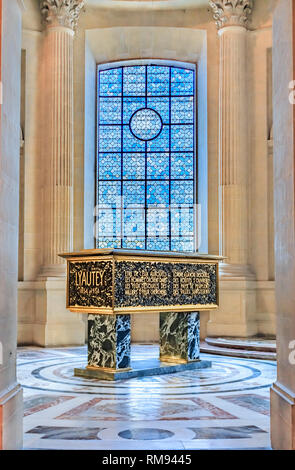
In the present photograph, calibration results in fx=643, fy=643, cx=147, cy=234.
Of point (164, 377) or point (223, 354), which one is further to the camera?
→ point (223, 354)

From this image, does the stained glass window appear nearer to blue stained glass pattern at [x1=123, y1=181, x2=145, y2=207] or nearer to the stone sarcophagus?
blue stained glass pattern at [x1=123, y1=181, x2=145, y2=207]

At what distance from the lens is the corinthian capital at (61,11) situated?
47.9ft

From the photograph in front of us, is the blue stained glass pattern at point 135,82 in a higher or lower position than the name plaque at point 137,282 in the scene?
higher

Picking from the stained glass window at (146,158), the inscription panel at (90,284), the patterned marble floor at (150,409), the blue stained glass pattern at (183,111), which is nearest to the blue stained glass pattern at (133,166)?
the stained glass window at (146,158)

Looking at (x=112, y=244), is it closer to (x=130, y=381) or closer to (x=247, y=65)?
(x=247, y=65)

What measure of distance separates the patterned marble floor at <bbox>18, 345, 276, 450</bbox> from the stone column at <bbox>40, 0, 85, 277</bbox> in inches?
163

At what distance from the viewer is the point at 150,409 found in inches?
282

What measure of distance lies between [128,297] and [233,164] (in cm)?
637

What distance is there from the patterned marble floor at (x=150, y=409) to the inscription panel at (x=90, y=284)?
112cm

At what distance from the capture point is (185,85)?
1666cm

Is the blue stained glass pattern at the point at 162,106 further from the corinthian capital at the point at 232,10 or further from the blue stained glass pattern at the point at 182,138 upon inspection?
the corinthian capital at the point at 232,10

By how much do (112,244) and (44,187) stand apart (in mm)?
2558

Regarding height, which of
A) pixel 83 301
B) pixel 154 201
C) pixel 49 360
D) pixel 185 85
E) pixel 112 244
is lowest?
pixel 49 360
